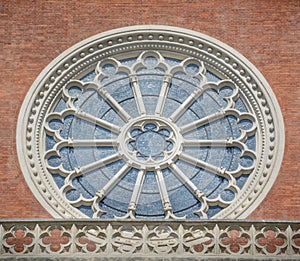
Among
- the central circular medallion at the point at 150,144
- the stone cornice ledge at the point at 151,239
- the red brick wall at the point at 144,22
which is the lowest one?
the stone cornice ledge at the point at 151,239

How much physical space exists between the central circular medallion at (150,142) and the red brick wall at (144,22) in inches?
70.2

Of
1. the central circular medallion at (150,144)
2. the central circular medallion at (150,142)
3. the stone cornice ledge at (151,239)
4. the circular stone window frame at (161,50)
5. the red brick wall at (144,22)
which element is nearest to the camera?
the stone cornice ledge at (151,239)

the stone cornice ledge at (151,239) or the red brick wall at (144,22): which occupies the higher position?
the red brick wall at (144,22)

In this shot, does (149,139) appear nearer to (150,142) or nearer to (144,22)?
(150,142)

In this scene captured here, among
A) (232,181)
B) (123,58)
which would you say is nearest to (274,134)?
(232,181)

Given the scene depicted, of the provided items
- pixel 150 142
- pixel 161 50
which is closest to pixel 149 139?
pixel 150 142

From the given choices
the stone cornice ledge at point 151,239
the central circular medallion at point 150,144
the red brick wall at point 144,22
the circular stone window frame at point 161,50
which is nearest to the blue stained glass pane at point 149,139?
the central circular medallion at point 150,144

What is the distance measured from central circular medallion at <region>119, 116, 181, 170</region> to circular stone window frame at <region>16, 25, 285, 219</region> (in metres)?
1.30

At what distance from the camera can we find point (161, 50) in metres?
23.5

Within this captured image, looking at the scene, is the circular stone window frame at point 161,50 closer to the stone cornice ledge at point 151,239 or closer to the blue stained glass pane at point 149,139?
the blue stained glass pane at point 149,139

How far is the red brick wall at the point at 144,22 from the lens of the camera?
22750 millimetres

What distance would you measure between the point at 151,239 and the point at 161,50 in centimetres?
406

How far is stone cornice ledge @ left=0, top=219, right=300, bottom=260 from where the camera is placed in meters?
20.3

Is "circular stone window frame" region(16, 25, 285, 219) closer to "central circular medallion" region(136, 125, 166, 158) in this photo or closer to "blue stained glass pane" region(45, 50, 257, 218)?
A: "blue stained glass pane" region(45, 50, 257, 218)
